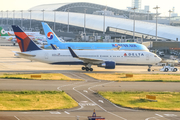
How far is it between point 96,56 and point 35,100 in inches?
1048

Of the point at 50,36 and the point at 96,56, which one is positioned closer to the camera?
the point at 96,56

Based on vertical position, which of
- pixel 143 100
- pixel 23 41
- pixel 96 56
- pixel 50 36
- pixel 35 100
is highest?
pixel 50 36

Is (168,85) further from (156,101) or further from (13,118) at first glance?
(13,118)

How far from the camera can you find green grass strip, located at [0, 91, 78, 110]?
2774 centimetres

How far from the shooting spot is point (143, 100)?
31.8m

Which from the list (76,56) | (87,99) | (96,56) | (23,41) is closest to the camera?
(87,99)

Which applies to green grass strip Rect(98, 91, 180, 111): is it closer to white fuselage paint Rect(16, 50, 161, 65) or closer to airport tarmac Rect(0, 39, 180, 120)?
airport tarmac Rect(0, 39, 180, 120)

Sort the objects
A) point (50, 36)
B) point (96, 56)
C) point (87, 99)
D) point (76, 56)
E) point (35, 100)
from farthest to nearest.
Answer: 1. point (50, 36)
2. point (96, 56)
3. point (76, 56)
4. point (87, 99)
5. point (35, 100)

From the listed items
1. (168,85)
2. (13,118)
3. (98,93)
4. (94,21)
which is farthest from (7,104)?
(94,21)

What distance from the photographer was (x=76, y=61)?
181 ft

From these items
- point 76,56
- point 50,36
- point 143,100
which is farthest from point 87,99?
point 50,36

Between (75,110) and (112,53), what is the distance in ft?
97.6

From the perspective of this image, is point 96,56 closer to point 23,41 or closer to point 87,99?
point 23,41

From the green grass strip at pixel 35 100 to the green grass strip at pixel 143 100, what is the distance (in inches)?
185
